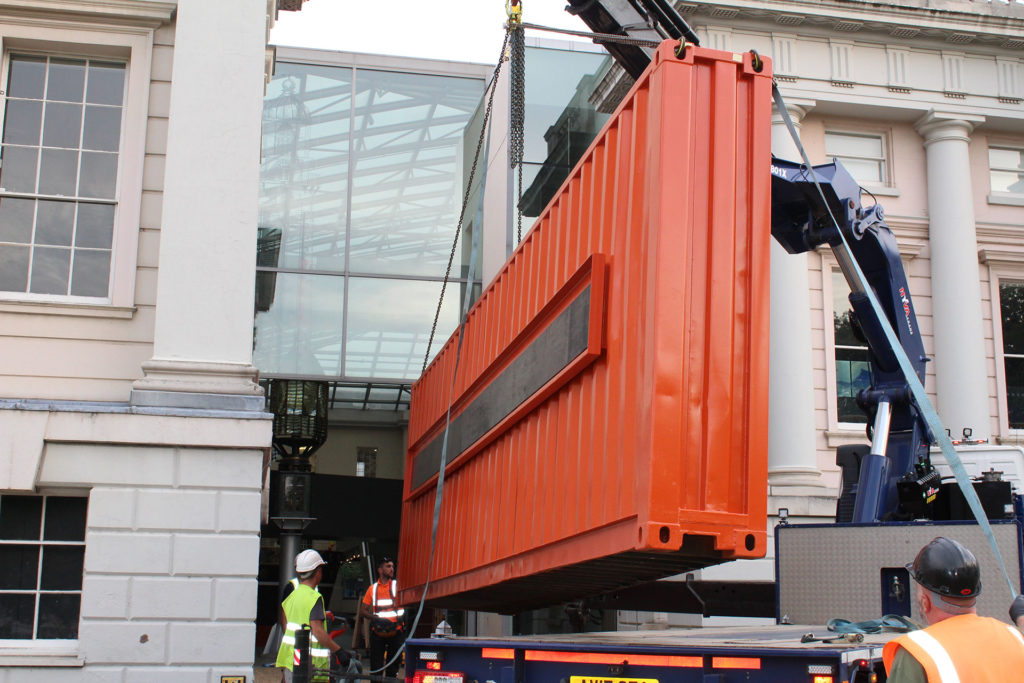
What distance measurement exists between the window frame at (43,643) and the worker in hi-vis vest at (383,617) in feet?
10.9

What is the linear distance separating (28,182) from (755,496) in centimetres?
799

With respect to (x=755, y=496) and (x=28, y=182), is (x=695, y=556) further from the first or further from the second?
(x=28, y=182)

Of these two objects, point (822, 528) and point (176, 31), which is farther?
point (176, 31)

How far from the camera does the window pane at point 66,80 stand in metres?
10.6

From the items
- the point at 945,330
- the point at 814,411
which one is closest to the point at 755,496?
the point at 814,411

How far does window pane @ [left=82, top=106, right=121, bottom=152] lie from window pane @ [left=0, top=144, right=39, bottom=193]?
0.50m

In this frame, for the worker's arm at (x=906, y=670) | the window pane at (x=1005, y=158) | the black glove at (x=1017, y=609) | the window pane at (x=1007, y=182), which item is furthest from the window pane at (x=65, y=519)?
the window pane at (x=1005, y=158)

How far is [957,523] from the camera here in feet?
22.4

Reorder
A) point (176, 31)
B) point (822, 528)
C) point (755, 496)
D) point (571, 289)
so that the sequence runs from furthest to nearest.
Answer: point (176, 31) < point (822, 528) < point (571, 289) < point (755, 496)

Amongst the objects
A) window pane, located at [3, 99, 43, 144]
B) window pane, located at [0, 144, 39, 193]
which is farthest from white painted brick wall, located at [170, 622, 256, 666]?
window pane, located at [3, 99, 43, 144]

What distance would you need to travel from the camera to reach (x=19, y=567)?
31.0 feet

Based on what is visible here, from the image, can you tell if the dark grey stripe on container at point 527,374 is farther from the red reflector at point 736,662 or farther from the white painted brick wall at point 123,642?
the white painted brick wall at point 123,642

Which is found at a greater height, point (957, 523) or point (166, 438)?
point (166, 438)

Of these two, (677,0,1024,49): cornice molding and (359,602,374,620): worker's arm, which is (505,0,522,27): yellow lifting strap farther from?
(677,0,1024,49): cornice molding
